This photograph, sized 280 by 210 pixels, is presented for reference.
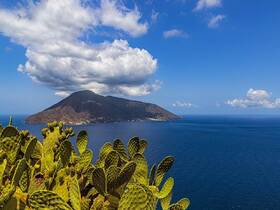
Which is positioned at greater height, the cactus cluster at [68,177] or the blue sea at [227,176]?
the cactus cluster at [68,177]

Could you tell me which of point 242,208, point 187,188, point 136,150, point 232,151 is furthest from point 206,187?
point 136,150

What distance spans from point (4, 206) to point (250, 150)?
427 ft

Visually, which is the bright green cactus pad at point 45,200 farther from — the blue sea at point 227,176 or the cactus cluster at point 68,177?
the blue sea at point 227,176

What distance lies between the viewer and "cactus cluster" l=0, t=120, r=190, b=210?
317 cm

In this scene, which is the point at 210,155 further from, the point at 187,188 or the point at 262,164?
the point at 187,188

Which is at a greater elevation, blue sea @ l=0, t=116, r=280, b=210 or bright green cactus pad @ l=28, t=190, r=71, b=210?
bright green cactus pad @ l=28, t=190, r=71, b=210

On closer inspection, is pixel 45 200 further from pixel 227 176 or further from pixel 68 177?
pixel 227 176

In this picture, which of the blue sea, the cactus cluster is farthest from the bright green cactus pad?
the blue sea

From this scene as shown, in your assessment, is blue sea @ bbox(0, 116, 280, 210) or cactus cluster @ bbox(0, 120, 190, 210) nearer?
cactus cluster @ bbox(0, 120, 190, 210)

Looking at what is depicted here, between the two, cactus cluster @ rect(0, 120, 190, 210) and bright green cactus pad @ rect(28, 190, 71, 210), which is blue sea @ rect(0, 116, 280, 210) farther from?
bright green cactus pad @ rect(28, 190, 71, 210)

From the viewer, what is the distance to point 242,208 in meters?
57.5

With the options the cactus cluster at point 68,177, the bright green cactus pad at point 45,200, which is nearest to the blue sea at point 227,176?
the cactus cluster at point 68,177

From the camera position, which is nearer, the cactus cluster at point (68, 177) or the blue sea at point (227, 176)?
the cactus cluster at point (68, 177)

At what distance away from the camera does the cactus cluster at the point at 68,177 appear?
10.4ft
